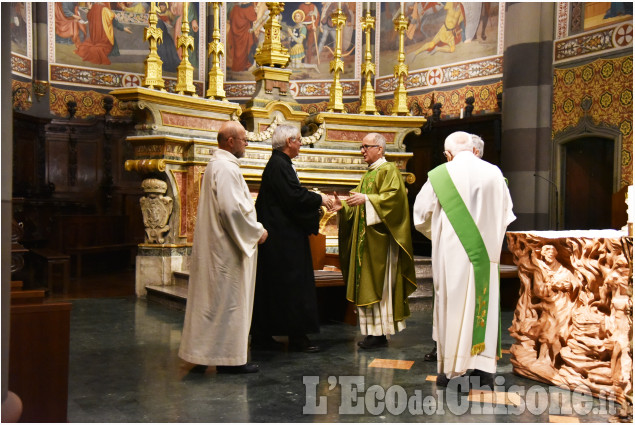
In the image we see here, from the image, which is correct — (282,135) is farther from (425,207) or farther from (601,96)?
(601,96)

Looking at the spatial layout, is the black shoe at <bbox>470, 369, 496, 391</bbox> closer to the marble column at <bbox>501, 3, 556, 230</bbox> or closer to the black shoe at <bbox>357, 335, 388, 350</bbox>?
the black shoe at <bbox>357, 335, 388, 350</bbox>

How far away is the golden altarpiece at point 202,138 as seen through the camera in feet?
23.1

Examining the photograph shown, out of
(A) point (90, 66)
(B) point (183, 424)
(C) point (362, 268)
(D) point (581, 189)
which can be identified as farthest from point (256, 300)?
(A) point (90, 66)

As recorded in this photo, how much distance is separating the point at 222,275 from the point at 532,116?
6.68m

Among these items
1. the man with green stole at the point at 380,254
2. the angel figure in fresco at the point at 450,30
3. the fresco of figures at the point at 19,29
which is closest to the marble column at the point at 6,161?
the man with green stole at the point at 380,254

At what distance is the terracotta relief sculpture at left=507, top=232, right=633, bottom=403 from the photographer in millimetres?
3533

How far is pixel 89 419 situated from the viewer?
3178 mm

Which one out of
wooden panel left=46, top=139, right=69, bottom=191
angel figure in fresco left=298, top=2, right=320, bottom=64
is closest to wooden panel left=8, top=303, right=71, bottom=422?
wooden panel left=46, top=139, right=69, bottom=191

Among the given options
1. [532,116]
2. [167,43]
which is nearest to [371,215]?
[532,116]

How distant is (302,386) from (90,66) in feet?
30.2

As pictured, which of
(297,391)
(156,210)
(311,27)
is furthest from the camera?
(311,27)

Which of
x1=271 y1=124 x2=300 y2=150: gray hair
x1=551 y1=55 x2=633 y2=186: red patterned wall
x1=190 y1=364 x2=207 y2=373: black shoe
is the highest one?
x1=551 y1=55 x2=633 y2=186: red patterned wall

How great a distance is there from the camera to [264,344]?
4902 millimetres

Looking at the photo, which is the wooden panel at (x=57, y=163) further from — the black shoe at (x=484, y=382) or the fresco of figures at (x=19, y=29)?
the black shoe at (x=484, y=382)
